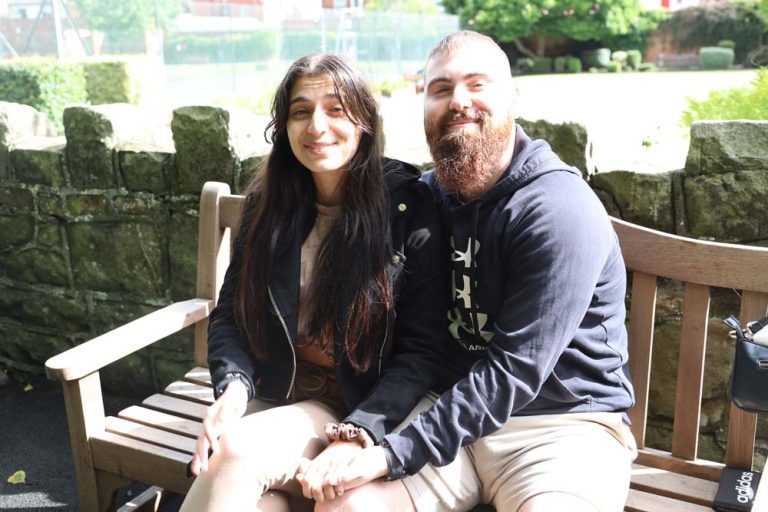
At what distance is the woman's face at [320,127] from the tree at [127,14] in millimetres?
9080

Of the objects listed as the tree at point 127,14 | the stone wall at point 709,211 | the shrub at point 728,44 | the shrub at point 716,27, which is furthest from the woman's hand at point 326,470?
the shrub at point 728,44

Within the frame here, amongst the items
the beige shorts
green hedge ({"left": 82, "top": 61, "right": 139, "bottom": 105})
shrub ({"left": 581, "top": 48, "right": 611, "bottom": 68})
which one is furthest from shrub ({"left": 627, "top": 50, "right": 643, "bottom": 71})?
the beige shorts

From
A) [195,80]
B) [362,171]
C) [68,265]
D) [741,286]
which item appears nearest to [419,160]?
[362,171]

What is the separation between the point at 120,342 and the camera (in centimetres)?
245

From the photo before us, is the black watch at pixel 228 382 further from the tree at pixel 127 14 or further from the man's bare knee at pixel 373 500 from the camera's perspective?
the tree at pixel 127 14

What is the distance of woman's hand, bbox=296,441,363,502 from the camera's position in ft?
5.92

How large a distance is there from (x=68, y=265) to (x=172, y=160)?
850mm

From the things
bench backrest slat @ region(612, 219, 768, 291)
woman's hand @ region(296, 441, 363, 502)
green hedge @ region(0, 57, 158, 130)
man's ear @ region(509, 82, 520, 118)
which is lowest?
woman's hand @ region(296, 441, 363, 502)

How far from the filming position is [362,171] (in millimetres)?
2215

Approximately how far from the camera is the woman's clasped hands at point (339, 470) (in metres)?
1.80

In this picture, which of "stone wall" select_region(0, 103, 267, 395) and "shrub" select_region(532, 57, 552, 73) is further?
"shrub" select_region(532, 57, 552, 73)

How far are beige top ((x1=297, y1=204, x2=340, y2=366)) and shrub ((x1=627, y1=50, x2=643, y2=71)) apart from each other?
31.2m

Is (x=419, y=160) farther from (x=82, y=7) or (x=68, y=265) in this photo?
Answer: (x=82, y=7)

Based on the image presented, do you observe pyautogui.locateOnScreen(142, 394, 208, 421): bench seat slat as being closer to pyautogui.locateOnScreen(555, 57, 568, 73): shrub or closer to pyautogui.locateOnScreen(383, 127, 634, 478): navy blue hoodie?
pyautogui.locateOnScreen(383, 127, 634, 478): navy blue hoodie
